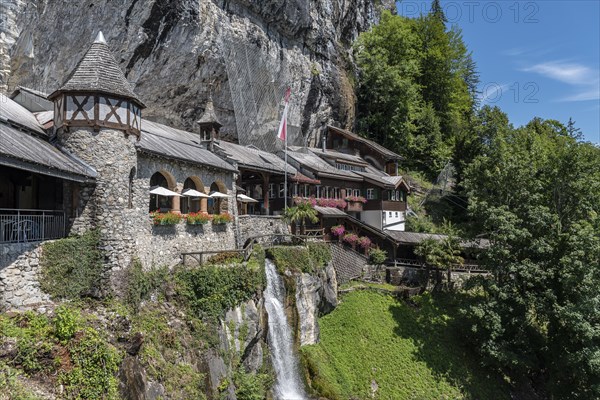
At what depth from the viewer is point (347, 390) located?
22.7 meters

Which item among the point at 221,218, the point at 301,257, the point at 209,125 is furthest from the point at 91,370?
the point at 209,125

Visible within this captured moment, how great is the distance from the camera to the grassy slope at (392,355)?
23.3 m

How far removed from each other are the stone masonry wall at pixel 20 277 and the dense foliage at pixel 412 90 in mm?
45027

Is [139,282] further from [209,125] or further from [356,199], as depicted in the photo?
[356,199]

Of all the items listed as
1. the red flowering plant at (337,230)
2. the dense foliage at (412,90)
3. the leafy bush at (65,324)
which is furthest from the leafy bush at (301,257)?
the dense foliage at (412,90)

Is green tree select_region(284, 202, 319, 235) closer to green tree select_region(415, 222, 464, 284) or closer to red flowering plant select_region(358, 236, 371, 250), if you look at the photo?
red flowering plant select_region(358, 236, 371, 250)

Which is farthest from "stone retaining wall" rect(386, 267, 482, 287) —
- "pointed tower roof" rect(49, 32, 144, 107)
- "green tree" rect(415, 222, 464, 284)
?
"pointed tower roof" rect(49, 32, 144, 107)

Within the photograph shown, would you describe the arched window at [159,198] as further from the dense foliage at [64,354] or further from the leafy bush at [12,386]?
the leafy bush at [12,386]

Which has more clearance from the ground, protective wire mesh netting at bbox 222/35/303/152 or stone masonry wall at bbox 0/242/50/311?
protective wire mesh netting at bbox 222/35/303/152

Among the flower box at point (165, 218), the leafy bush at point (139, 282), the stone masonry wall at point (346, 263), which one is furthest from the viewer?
the stone masonry wall at point (346, 263)

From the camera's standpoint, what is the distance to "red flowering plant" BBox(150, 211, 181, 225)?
19.4 metres

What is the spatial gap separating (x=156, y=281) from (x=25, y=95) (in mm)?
12935

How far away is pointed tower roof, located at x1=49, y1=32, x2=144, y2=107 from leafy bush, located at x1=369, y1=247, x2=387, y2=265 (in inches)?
879

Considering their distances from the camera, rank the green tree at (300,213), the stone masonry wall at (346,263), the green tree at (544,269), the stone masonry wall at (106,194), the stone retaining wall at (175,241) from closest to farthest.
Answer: the stone masonry wall at (106,194), the stone retaining wall at (175,241), the green tree at (544,269), the green tree at (300,213), the stone masonry wall at (346,263)
